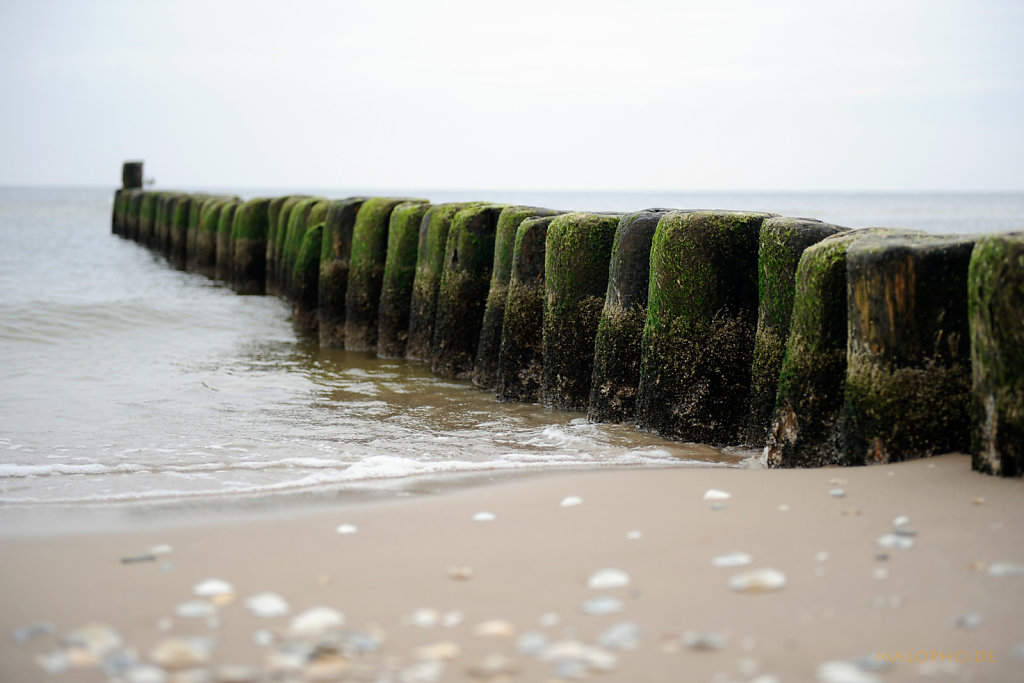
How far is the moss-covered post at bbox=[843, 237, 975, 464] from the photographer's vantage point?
3566 mm

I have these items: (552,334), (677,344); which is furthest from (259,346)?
Result: (677,344)

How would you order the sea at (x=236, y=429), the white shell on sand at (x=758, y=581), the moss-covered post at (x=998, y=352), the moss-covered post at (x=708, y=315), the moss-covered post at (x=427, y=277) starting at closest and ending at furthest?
the white shell on sand at (x=758, y=581) < the moss-covered post at (x=998, y=352) < the sea at (x=236, y=429) < the moss-covered post at (x=708, y=315) < the moss-covered post at (x=427, y=277)

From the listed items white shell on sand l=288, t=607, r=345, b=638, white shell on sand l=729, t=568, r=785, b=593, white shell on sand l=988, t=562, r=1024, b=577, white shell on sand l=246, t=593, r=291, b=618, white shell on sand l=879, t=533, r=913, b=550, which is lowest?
white shell on sand l=246, t=593, r=291, b=618

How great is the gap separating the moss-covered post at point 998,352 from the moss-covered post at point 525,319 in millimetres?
3456

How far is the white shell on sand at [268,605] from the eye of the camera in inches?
100.0

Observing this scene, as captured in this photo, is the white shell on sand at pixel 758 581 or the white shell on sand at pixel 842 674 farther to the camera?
the white shell on sand at pixel 758 581

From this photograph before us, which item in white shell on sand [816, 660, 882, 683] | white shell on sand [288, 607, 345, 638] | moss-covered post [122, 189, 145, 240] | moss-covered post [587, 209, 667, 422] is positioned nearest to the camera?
white shell on sand [816, 660, 882, 683]

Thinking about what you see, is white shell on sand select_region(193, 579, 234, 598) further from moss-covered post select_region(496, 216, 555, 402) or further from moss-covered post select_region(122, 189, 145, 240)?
moss-covered post select_region(122, 189, 145, 240)

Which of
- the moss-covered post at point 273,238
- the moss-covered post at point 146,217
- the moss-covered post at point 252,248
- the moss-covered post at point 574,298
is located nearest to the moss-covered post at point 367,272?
the moss-covered post at point 574,298

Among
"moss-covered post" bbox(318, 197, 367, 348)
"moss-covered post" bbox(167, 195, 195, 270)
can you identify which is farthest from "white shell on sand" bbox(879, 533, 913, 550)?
"moss-covered post" bbox(167, 195, 195, 270)

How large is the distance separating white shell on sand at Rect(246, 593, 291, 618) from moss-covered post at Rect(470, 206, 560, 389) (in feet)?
14.0

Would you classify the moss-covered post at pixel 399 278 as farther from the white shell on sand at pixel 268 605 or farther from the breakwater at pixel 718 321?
the white shell on sand at pixel 268 605

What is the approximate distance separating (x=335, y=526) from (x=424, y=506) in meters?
0.43

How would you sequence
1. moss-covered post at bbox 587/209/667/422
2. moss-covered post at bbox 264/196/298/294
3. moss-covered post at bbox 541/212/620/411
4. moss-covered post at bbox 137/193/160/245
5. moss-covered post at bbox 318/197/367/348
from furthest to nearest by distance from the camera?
moss-covered post at bbox 137/193/160/245, moss-covered post at bbox 264/196/298/294, moss-covered post at bbox 318/197/367/348, moss-covered post at bbox 541/212/620/411, moss-covered post at bbox 587/209/667/422
